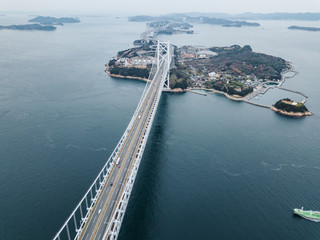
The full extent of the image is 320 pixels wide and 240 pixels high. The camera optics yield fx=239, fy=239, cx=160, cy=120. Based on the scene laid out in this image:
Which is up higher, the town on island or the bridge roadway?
the bridge roadway

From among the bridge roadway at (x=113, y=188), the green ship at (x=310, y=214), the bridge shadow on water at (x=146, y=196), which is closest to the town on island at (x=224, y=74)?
the green ship at (x=310, y=214)

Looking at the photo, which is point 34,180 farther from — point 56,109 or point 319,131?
point 319,131

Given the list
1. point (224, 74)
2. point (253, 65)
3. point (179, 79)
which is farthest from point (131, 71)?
point (253, 65)

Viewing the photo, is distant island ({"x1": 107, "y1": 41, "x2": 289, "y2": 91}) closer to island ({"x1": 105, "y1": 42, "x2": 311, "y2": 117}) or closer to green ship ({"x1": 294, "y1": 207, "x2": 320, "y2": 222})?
island ({"x1": 105, "y1": 42, "x2": 311, "y2": 117})

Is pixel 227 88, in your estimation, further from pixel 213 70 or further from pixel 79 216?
pixel 79 216

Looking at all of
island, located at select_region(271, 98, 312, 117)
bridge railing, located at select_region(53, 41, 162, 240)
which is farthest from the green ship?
island, located at select_region(271, 98, 312, 117)

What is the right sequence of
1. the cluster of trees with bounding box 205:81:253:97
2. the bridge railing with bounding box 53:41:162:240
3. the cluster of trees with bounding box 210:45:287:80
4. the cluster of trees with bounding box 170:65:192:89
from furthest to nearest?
the cluster of trees with bounding box 210:45:287:80 < the cluster of trees with bounding box 170:65:192:89 < the cluster of trees with bounding box 205:81:253:97 < the bridge railing with bounding box 53:41:162:240
